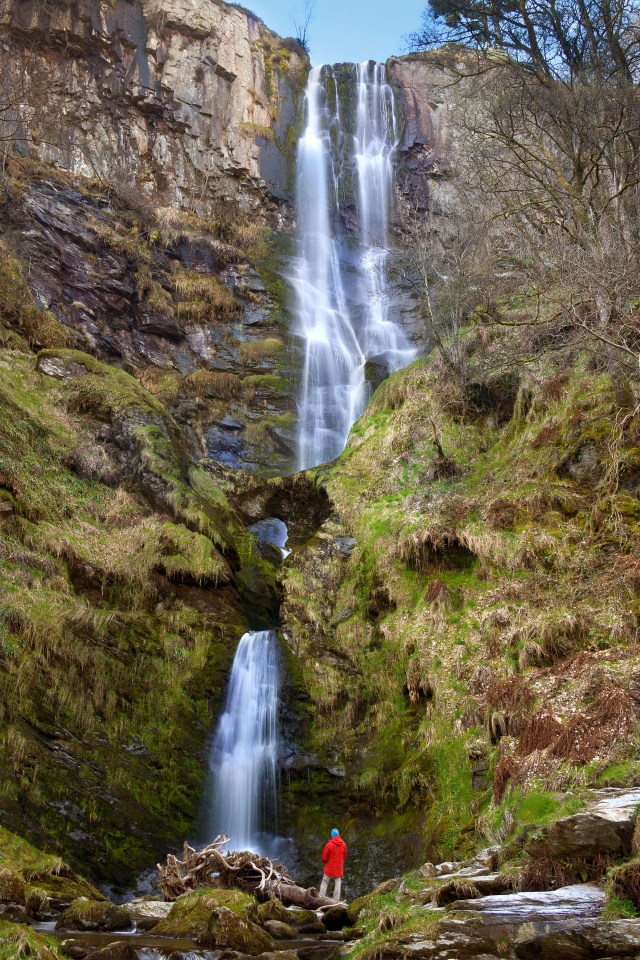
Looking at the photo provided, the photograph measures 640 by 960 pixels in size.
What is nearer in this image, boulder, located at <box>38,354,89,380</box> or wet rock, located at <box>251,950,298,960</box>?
wet rock, located at <box>251,950,298,960</box>

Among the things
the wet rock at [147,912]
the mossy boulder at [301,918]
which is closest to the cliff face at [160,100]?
the wet rock at [147,912]

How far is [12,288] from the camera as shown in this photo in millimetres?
17656

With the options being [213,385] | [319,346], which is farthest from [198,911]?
[319,346]

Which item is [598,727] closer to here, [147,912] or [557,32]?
[147,912]

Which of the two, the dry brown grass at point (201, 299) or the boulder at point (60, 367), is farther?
the dry brown grass at point (201, 299)

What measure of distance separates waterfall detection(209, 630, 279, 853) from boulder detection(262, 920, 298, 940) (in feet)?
13.5

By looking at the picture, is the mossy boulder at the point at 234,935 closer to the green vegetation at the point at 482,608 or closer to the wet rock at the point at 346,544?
the green vegetation at the point at 482,608

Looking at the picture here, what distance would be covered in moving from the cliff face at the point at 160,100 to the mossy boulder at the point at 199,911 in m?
26.3

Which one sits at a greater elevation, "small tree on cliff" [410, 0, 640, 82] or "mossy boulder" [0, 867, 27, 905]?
"small tree on cliff" [410, 0, 640, 82]

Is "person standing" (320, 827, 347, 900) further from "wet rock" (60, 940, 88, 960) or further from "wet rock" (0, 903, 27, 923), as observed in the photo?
"wet rock" (60, 940, 88, 960)

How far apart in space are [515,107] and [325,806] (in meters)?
13.1

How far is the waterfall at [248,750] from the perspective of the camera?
10062 millimetres

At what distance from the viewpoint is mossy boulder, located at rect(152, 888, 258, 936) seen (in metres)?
→ 5.49

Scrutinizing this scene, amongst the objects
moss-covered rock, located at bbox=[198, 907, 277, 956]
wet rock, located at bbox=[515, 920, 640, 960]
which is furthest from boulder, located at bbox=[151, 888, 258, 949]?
wet rock, located at bbox=[515, 920, 640, 960]
